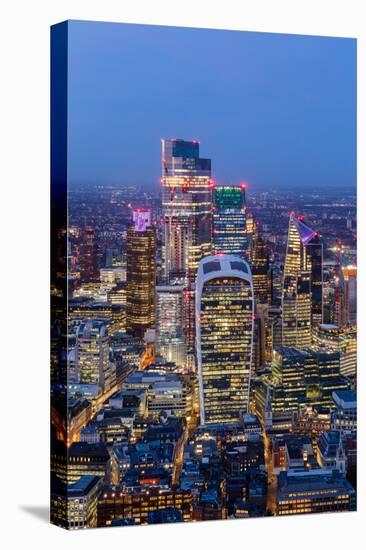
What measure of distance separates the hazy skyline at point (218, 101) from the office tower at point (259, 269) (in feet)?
1.40

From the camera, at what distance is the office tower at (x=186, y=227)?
10.8 metres

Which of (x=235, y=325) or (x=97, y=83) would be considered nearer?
(x=97, y=83)

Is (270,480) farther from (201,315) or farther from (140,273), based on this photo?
(140,273)

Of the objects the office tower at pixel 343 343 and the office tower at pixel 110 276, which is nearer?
the office tower at pixel 110 276

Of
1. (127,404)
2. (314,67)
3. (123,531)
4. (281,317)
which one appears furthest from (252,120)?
(123,531)

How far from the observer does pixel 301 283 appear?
1109 centimetres

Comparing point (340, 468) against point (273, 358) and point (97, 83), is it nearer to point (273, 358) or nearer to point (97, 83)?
point (273, 358)

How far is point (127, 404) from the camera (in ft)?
33.8

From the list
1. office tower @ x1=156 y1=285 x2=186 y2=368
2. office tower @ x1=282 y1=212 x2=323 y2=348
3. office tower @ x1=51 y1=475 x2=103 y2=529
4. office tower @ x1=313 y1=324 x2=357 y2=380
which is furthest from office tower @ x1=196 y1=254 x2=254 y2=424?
office tower @ x1=51 y1=475 x2=103 y2=529

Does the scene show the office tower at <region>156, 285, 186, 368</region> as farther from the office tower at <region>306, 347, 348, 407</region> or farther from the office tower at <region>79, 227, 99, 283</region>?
the office tower at <region>306, 347, 348, 407</region>

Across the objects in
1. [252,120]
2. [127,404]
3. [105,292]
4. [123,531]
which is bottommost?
[123,531]

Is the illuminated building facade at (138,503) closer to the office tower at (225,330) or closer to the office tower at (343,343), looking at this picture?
the office tower at (225,330)

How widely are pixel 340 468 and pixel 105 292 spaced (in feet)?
6.92

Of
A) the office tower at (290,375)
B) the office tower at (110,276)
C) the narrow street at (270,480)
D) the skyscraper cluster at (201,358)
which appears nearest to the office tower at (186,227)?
the skyscraper cluster at (201,358)
